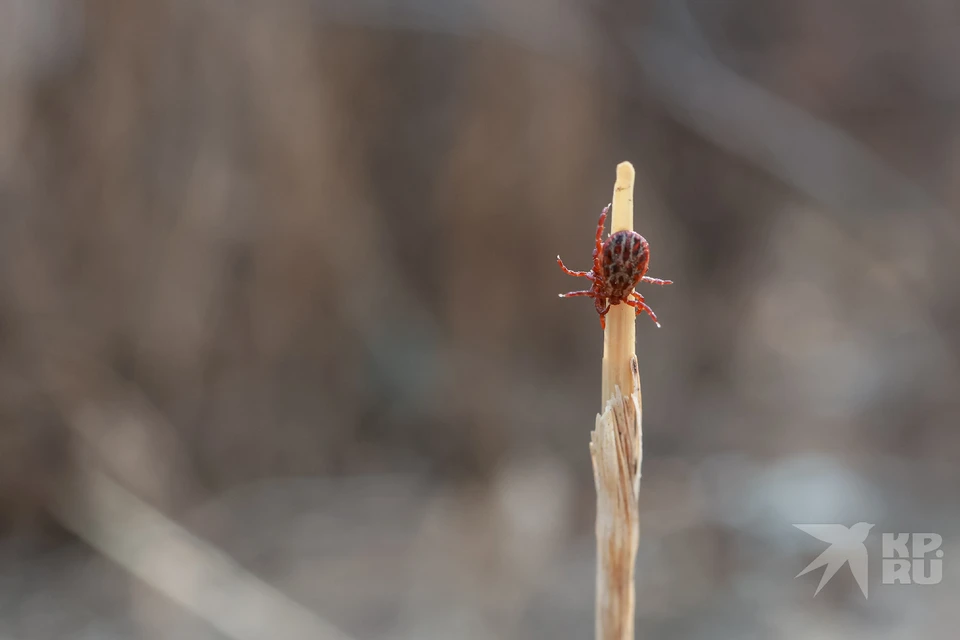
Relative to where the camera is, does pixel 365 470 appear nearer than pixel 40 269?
No

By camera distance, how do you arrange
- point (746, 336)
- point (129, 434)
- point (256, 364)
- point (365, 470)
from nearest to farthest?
point (129, 434)
point (256, 364)
point (365, 470)
point (746, 336)

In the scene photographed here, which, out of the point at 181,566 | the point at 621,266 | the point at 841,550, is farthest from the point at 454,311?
the point at 621,266

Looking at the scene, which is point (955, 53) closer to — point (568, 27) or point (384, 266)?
point (568, 27)

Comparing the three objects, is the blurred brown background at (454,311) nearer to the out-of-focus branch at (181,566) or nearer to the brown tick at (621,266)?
the out-of-focus branch at (181,566)

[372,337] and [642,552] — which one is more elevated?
[372,337]

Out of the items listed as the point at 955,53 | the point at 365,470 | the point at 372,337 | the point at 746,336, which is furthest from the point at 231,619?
the point at 955,53

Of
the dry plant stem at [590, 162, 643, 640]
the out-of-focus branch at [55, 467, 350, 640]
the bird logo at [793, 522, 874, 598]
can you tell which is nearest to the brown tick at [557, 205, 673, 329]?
the dry plant stem at [590, 162, 643, 640]

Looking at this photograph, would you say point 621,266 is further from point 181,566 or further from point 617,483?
point 181,566

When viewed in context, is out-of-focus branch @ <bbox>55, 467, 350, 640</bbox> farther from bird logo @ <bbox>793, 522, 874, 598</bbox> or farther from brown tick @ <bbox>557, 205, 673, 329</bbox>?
brown tick @ <bbox>557, 205, 673, 329</bbox>

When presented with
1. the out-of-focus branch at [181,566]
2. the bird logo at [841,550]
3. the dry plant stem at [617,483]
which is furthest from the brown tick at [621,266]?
the bird logo at [841,550]
